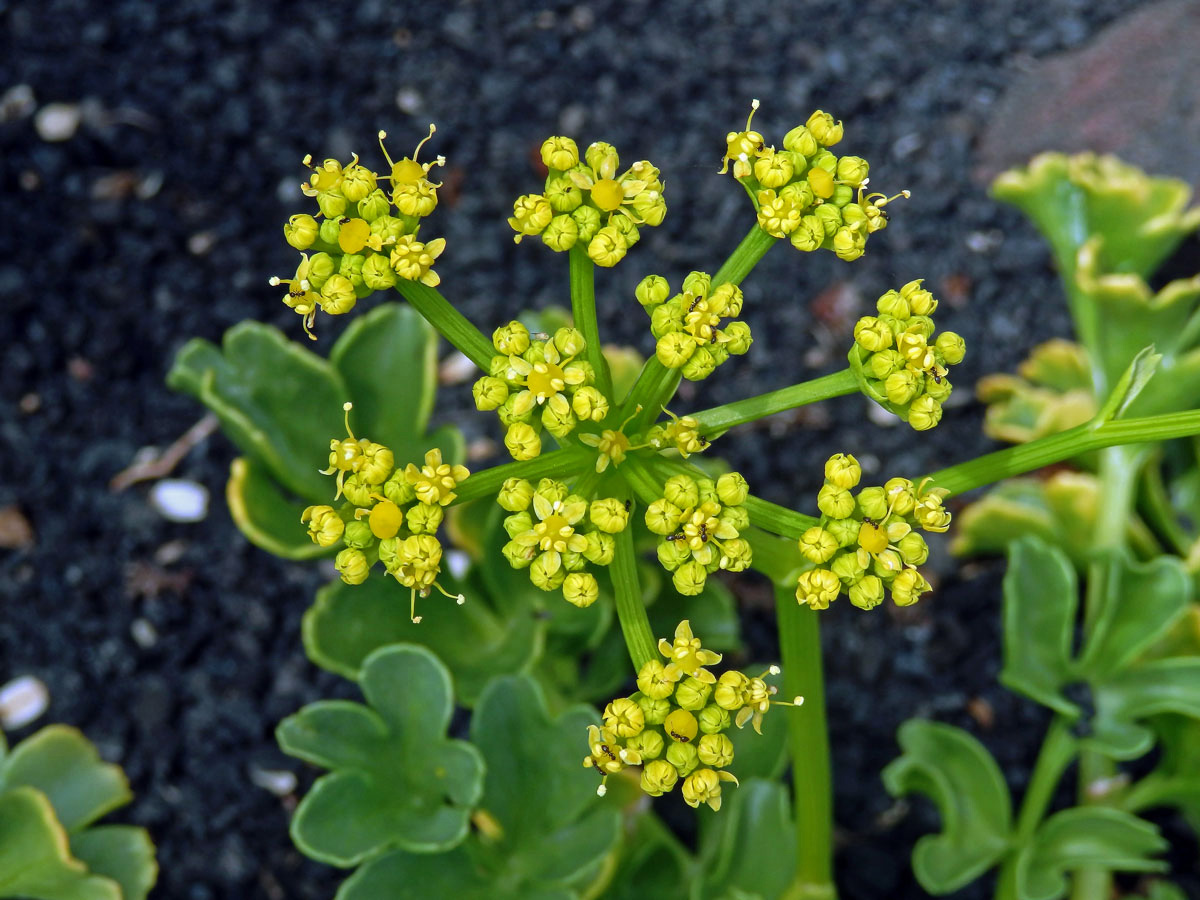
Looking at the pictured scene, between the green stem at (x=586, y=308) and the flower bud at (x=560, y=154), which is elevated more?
the flower bud at (x=560, y=154)

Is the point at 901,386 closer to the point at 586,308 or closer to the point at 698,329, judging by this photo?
the point at 698,329

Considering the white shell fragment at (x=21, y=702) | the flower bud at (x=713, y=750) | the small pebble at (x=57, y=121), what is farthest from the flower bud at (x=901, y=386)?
the small pebble at (x=57, y=121)

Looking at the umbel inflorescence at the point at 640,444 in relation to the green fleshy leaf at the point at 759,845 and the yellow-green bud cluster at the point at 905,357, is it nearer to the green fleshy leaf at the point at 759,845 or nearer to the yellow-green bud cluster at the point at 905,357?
the yellow-green bud cluster at the point at 905,357

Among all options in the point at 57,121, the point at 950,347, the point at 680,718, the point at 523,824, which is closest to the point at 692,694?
the point at 680,718

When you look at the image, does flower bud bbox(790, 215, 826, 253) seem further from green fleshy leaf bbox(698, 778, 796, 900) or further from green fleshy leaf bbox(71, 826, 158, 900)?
green fleshy leaf bbox(71, 826, 158, 900)

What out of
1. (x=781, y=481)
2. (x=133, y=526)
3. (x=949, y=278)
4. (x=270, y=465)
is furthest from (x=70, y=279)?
(x=949, y=278)
